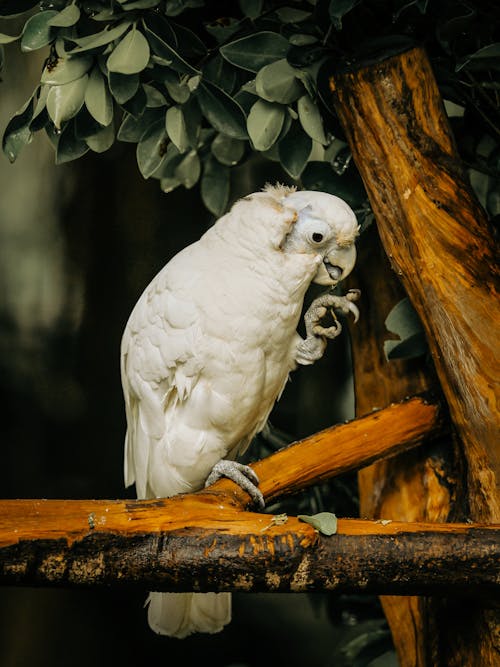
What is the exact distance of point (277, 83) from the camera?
1259 millimetres

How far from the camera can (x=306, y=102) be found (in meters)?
1.30

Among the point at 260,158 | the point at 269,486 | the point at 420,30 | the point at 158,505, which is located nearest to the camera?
the point at 158,505

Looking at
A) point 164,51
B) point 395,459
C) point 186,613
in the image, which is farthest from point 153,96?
point 186,613

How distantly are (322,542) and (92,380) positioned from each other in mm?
953

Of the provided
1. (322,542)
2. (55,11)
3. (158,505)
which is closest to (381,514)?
(322,542)

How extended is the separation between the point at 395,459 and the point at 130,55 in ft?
2.73

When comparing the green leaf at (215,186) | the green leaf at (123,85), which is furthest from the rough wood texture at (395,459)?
the green leaf at (123,85)

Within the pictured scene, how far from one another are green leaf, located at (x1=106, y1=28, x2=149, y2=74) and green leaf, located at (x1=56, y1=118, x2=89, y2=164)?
0.18 metres

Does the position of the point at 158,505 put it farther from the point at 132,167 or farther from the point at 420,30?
the point at 132,167

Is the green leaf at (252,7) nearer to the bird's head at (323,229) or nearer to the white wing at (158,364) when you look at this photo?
the bird's head at (323,229)

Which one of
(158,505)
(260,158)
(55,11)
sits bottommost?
(260,158)

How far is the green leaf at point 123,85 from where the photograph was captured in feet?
3.96

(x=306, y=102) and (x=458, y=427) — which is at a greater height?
(x=306, y=102)

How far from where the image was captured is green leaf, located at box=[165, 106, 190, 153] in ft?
4.29
